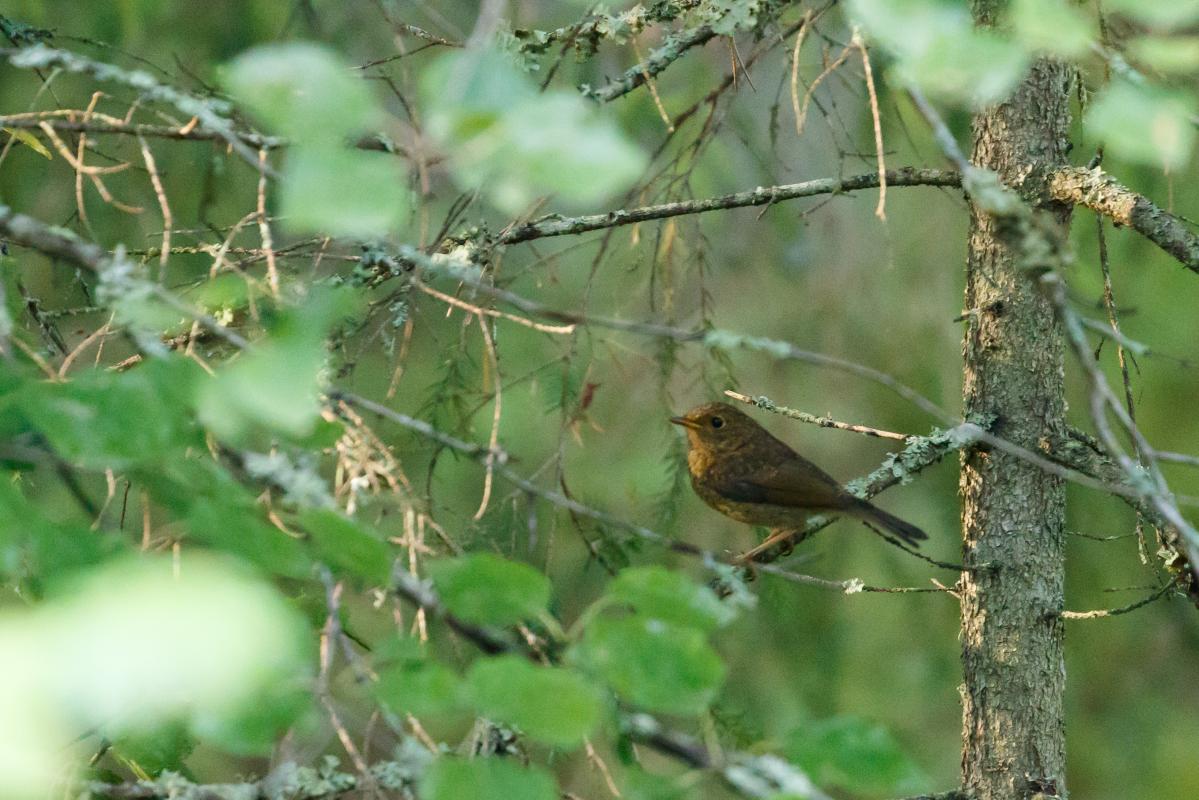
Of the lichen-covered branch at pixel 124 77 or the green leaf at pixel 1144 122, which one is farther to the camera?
the lichen-covered branch at pixel 124 77

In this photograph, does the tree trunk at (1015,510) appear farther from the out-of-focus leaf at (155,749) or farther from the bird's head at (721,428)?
the out-of-focus leaf at (155,749)

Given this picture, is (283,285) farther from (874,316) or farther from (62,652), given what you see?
(874,316)

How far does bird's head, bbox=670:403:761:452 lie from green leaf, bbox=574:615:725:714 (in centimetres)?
300

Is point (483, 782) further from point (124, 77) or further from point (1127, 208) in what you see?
point (1127, 208)

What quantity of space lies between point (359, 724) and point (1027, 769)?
5.76 feet

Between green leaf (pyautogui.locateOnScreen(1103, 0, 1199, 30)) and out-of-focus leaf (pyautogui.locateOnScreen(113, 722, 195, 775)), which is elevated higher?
A: green leaf (pyautogui.locateOnScreen(1103, 0, 1199, 30))

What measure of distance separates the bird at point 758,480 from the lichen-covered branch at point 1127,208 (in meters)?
1.04

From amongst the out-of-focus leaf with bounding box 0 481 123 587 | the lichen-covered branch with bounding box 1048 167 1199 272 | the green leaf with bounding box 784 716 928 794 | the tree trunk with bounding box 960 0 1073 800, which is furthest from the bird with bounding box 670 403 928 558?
the out-of-focus leaf with bounding box 0 481 123 587

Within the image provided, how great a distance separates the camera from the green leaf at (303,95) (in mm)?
1268

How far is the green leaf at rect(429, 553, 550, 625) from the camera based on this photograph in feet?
4.89

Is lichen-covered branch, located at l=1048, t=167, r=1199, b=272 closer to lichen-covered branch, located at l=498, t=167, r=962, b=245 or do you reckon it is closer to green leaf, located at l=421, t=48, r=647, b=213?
lichen-covered branch, located at l=498, t=167, r=962, b=245

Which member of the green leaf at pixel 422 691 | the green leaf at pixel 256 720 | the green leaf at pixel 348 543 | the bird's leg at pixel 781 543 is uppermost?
the bird's leg at pixel 781 543

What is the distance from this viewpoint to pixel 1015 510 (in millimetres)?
2971

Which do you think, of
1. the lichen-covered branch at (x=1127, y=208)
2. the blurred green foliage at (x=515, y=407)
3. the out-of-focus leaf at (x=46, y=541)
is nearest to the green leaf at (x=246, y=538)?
the blurred green foliage at (x=515, y=407)
